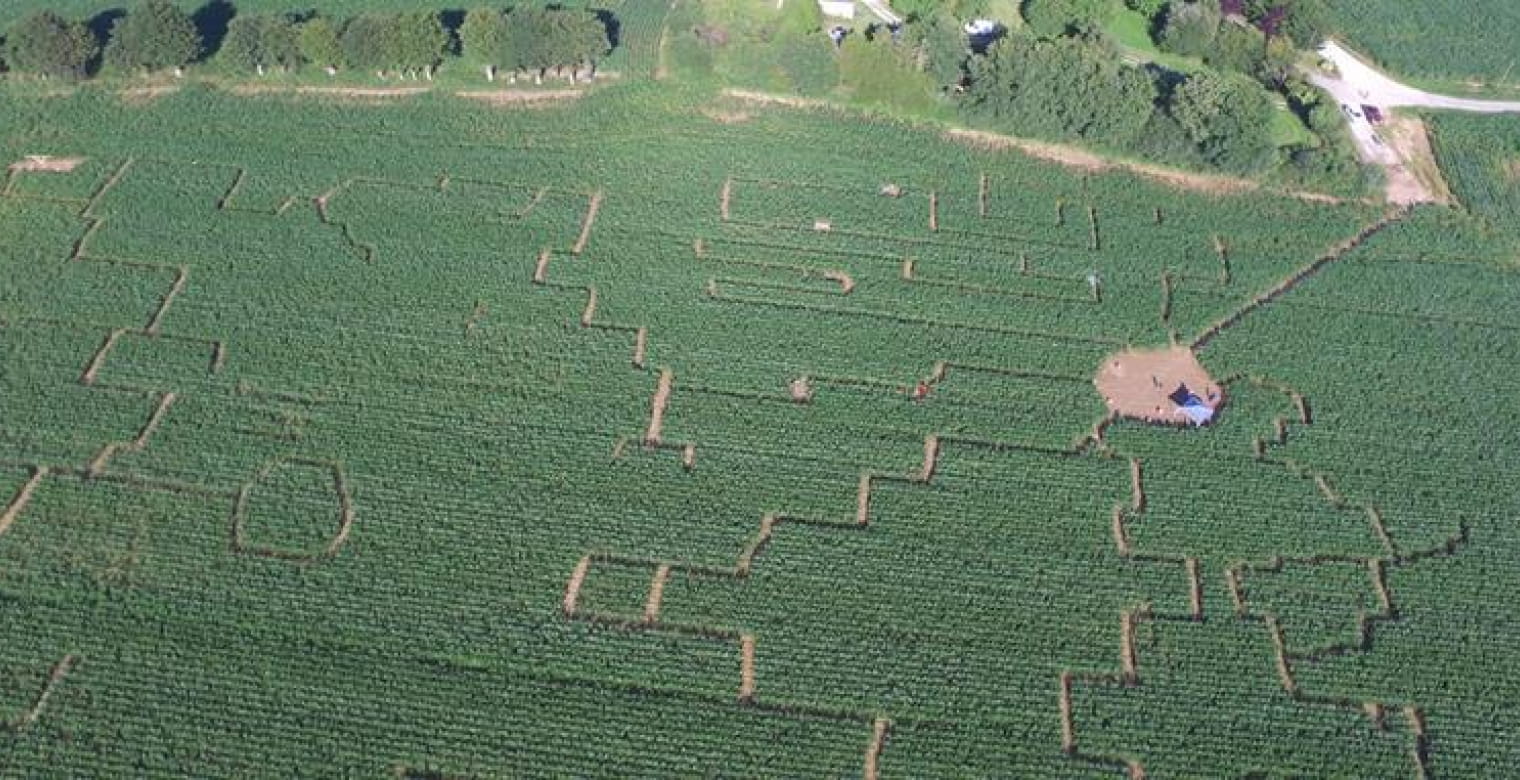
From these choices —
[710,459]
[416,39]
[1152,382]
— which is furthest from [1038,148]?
[416,39]

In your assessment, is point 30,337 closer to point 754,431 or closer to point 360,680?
point 360,680

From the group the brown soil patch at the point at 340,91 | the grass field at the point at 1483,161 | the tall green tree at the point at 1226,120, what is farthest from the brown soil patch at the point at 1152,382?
the brown soil patch at the point at 340,91

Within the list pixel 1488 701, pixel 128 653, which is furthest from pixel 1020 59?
pixel 128 653

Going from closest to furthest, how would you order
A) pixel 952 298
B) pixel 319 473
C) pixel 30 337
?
pixel 319 473 < pixel 30 337 < pixel 952 298

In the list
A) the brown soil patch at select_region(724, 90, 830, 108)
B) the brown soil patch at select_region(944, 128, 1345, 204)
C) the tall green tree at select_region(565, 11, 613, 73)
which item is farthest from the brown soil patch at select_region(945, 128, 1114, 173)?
the tall green tree at select_region(565, 11, 613, 73)

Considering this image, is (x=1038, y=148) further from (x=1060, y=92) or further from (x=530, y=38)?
(x=530, y=38)
